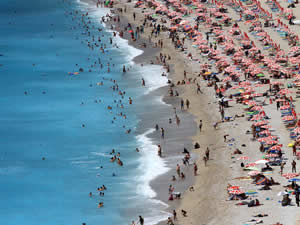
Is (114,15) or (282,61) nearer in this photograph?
(282,61)

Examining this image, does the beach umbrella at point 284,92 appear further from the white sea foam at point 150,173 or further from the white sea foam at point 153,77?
the white sea foam at point 153,77

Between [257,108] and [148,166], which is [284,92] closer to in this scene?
[257,108]

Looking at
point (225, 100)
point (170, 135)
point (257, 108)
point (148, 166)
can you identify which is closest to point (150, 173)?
point (148, 166)

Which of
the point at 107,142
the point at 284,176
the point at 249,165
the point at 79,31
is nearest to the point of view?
the point at 284,176

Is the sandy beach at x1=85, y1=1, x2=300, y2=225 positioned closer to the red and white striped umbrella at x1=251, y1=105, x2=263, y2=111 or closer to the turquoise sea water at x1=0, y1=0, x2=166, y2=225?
the red and white striped umbrella at x1=251, y1=105, x2=263, y2=111

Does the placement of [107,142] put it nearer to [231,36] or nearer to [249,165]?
[249,165]

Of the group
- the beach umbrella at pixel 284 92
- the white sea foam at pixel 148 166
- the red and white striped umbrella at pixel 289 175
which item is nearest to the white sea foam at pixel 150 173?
the white sea foam at pixel 148 166

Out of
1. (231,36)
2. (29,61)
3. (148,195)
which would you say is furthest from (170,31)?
(148,195)
